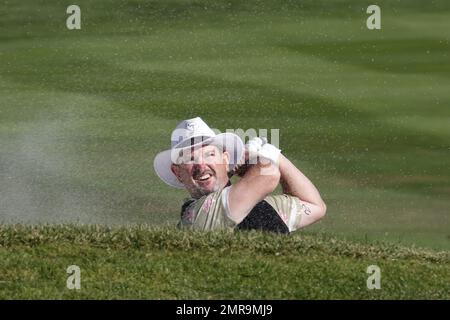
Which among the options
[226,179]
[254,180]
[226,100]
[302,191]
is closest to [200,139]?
[226,179]

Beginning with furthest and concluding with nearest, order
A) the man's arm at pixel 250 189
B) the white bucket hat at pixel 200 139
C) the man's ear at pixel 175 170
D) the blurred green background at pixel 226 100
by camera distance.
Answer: the blurred green background at pixel 226 100, the man's ear at pixel 175 170, the white bucket hat at pixel 200 139, the man's arm at pixel 250 189

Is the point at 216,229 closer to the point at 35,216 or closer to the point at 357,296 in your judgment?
the point at 357,296

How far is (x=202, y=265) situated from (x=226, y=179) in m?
1.08

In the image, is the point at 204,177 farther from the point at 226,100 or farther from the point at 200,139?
the point at 226,100

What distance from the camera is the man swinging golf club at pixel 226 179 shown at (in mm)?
8578

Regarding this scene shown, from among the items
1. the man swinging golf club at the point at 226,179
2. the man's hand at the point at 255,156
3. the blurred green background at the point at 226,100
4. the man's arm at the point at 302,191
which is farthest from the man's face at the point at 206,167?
the blurred green background at the point at 226,100

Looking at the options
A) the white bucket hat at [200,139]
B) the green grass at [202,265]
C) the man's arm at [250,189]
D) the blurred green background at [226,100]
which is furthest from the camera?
the blurred green background at [226,100]

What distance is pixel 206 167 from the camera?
873cm

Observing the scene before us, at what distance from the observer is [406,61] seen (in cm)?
1332

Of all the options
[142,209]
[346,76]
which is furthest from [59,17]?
[142,209]

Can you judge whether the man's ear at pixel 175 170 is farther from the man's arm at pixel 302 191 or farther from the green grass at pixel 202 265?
the man's arm at pixel 302 191

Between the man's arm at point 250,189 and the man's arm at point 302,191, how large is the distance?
261 millimetres

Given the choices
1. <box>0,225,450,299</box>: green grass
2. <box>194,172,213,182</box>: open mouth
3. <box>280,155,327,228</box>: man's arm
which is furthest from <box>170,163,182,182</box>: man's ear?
<box>280,155,327,228</box>: man's arm

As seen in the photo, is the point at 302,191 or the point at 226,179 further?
the point at 302,191
